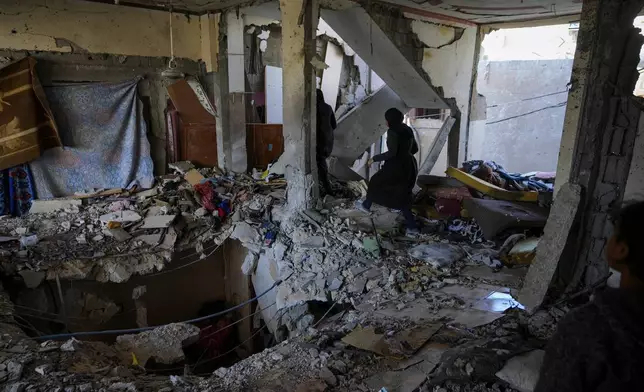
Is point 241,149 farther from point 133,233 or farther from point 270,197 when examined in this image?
point 133,233

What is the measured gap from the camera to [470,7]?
6707 mm

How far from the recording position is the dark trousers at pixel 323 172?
22.4ft

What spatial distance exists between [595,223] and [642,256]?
3094 millimetres

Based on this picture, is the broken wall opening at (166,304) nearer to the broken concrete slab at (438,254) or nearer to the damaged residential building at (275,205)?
the damaged residential building at (275,205)

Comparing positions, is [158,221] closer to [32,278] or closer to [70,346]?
[32,278]

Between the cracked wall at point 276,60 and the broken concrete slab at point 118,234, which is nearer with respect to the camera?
the broken concrete slab at point 118,234

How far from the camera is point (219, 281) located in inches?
303

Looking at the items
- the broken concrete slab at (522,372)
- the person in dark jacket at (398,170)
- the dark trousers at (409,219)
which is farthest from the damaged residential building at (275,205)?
the person in dark jacket at (398,170)

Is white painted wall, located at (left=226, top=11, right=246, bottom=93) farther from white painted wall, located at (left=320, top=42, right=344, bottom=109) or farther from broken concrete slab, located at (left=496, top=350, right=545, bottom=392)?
broken concrete slab, located at (left=496, top=350, right=545, bottom=392)

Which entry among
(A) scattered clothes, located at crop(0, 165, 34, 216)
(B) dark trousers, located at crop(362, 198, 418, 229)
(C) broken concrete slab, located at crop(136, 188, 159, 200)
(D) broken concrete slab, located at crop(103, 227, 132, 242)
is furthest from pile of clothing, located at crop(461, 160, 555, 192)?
(A) scattered clothes, located at crop(0, 165, 34, 216)

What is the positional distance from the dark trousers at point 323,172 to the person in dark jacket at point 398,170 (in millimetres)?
978

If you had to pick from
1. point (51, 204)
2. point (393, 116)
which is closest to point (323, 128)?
point (393, 116)

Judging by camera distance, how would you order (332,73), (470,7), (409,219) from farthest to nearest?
1. (332,73)
2. (470,7)
3. (409,219)

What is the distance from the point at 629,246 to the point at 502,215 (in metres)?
4.62
